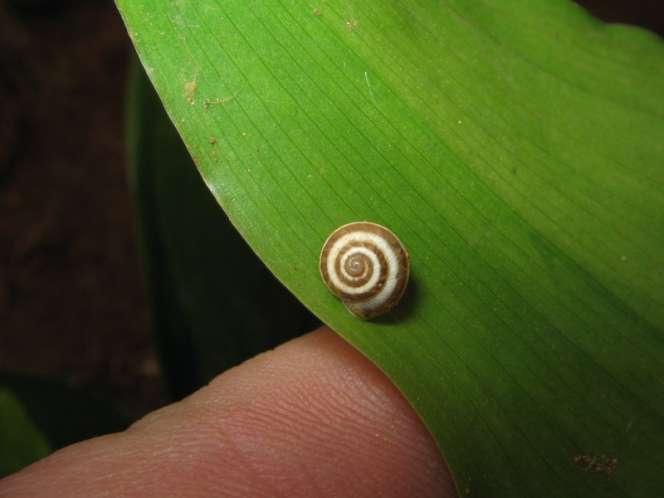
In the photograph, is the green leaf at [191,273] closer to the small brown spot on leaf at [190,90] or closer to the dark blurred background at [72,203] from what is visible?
the small brown spot on leaf at [190,90]

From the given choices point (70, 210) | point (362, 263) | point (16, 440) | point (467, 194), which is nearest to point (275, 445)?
point (362, 263)

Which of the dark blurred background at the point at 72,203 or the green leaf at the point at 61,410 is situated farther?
the dark blurred background at the point at 72,203

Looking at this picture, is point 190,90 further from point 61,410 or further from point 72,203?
point 72,203

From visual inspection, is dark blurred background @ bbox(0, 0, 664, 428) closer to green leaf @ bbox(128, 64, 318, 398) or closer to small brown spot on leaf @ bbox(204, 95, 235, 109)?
green leaf @ bbox(128, 64, 318, 398)

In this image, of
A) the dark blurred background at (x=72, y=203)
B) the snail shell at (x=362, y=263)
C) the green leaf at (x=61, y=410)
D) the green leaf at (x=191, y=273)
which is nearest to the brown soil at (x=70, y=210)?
the dark blurred background at (x=72, y=203)

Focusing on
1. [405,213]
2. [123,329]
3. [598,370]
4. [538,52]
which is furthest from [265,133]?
[123,329]
